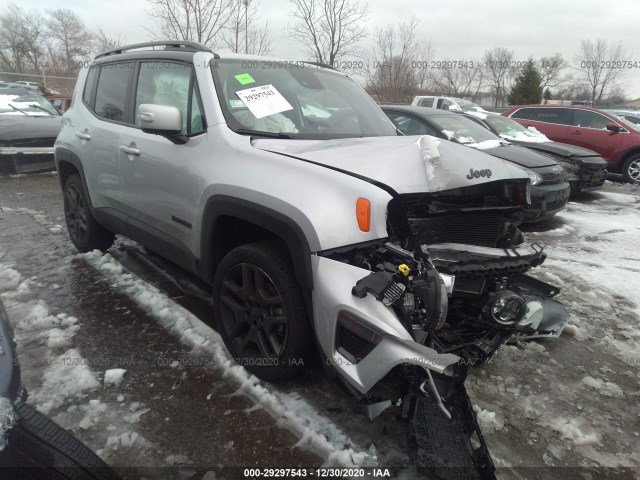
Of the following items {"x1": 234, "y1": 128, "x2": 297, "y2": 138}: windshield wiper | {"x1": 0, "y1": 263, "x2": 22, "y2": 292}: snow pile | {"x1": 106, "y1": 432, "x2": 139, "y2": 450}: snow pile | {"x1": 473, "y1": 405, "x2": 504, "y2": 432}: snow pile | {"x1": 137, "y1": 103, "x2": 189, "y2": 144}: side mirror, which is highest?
{"x1": 137, "y1": 103, "x2": 189, "y2": 144}: side mirror

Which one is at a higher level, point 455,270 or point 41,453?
point 455,270

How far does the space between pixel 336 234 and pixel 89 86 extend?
355 cm

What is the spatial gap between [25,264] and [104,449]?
2991 mm

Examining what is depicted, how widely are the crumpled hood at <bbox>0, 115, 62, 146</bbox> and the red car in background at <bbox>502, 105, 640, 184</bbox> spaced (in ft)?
35.1

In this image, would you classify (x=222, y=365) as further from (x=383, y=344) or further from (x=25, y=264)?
(x=25, y=264)

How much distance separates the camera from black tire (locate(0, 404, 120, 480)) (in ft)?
3.79

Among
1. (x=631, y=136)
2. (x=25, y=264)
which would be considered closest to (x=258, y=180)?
(x=25, y=264)

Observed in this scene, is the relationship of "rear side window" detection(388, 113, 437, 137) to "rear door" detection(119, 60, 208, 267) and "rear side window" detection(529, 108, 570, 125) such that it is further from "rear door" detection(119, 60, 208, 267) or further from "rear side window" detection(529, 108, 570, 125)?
"rear side window" detection(529, 108, 570, 125)

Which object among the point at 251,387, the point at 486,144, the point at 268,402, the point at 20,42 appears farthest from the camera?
the point at 20,42

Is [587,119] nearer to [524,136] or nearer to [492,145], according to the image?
[524,136]

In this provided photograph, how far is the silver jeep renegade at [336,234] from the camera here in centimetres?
195

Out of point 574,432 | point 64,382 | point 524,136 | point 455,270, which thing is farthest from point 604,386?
point 524,136

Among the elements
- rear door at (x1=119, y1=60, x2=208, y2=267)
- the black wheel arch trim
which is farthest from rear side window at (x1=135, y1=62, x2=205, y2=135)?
the black wheel arch trim

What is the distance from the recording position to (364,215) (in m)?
1.99
